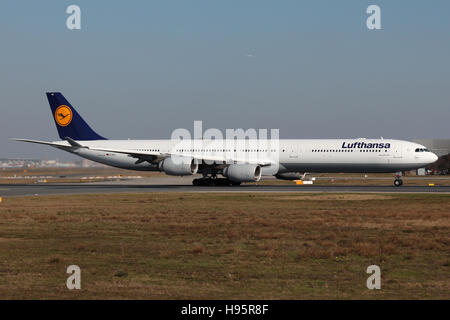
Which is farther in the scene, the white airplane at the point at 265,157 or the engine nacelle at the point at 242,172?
the white airplane at the point at 265,157

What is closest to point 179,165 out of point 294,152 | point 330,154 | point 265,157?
point 265,157

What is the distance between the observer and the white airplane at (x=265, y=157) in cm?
5431

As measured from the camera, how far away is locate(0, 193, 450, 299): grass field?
13367mm

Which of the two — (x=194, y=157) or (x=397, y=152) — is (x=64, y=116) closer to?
(x=194, y=157)

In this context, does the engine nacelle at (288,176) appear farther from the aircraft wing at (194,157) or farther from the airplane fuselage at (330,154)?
the aircraft wing at (194,157)

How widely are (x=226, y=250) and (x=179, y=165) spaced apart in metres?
36.3

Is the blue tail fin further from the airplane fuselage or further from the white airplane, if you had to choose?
the airplane fuselage

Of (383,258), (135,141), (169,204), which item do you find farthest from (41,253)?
(135,141)

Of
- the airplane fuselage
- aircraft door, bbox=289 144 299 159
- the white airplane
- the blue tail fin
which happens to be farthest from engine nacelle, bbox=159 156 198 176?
the blue tail fin

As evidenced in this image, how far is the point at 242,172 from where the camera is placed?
2096 inches

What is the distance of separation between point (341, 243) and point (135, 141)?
47.0 meters

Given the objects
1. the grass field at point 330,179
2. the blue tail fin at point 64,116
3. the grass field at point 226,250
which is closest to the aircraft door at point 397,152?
the grass field at point 330,179

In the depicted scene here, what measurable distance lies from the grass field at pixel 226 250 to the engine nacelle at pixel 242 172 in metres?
18.9
